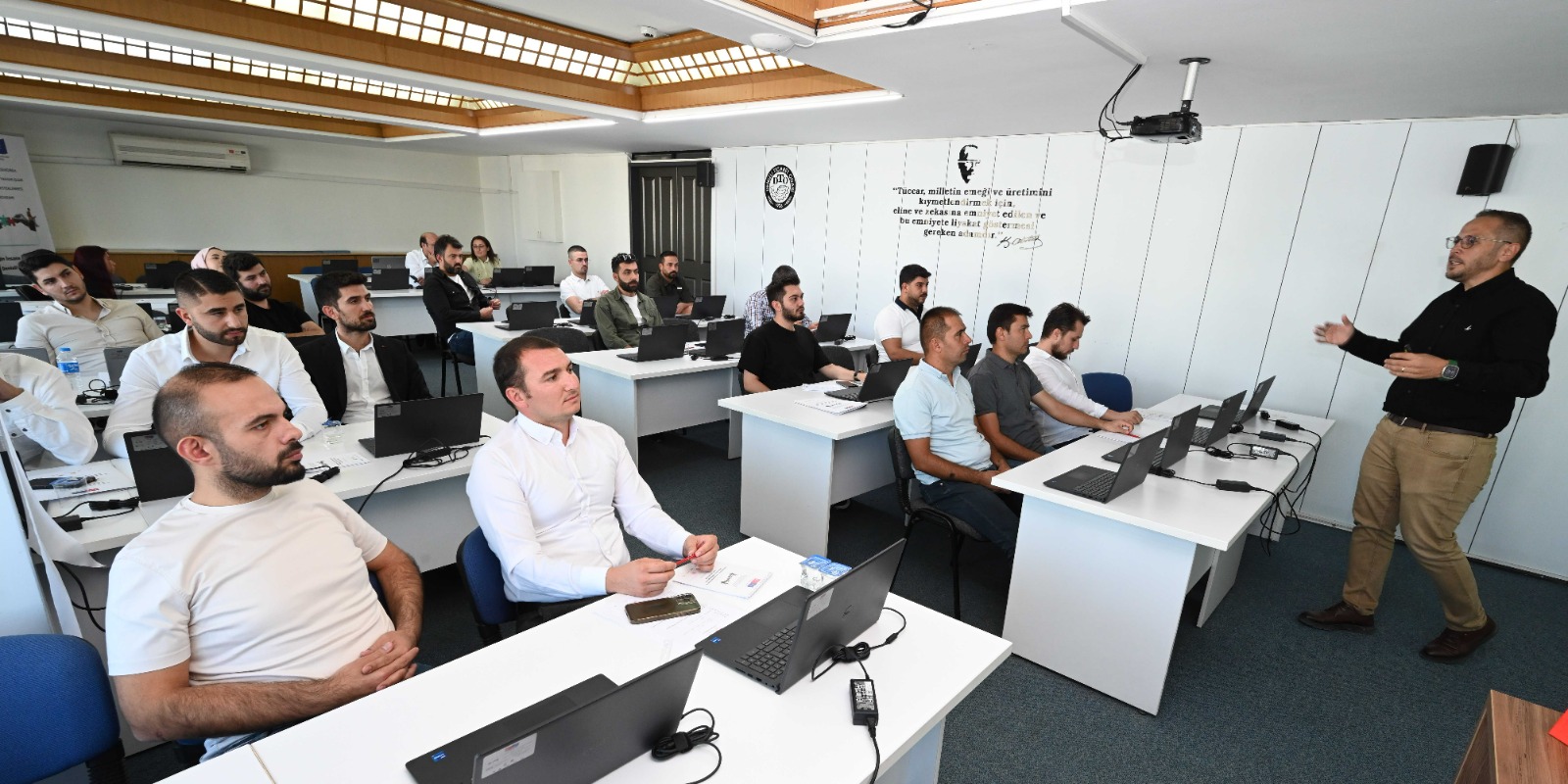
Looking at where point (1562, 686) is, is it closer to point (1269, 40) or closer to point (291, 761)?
point (1269, 40)

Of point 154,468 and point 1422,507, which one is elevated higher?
point 154,468

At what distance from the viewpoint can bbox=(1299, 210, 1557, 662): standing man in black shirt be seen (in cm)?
244

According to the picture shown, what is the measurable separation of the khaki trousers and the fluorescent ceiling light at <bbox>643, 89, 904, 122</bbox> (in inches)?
122

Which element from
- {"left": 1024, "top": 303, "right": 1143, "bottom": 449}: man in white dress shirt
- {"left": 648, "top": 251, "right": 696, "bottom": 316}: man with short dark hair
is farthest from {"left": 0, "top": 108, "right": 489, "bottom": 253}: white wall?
{"left": 1024, "top": 303, "right": 1143, "bottom": 449}: man in white dress shirt

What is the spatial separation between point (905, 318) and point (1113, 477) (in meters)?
2.61

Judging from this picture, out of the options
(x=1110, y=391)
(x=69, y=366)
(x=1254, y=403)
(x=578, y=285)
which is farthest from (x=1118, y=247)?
(x=69, y=366)

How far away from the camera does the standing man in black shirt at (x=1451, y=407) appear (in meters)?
2.44

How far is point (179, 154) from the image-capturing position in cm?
857

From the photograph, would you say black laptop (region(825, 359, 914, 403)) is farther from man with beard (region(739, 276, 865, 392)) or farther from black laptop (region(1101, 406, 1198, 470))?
black laptop (region(1101, 406, 1198, 470))

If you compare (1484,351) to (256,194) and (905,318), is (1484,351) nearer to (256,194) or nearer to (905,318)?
(905,318)

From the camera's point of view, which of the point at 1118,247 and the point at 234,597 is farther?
the point at 1118,247

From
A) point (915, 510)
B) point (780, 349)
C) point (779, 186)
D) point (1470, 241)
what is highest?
point (779, 186)

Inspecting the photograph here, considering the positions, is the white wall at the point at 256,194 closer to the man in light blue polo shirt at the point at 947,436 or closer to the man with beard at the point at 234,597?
the man in light blue polo shirt at the point at 947,436

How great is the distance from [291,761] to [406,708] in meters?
0.18
